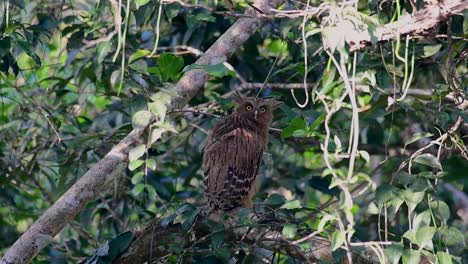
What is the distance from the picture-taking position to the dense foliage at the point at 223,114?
446cm

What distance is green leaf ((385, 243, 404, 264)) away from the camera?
13.5ft

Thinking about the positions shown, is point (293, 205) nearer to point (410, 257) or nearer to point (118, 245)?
point (410, 257)

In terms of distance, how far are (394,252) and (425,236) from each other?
156mm

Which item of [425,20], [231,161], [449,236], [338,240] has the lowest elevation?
[231,161]

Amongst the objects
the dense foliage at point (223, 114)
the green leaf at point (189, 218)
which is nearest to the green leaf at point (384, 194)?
the dense foliage at point (223, 114)

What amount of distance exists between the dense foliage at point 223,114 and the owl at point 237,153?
0.53ft

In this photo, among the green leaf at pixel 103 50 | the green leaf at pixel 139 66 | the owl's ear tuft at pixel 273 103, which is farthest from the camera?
the owl's ear tuft at pixel 273 103

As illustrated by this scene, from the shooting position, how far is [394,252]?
4.12 metres

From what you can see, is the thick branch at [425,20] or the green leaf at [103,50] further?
the green leaf at [103,50]

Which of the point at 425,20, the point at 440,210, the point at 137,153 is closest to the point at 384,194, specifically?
the point at 440,210

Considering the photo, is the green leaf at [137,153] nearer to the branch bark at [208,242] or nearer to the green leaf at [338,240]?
the branch bark at [208,242]

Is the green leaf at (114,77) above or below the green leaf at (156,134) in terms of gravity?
above

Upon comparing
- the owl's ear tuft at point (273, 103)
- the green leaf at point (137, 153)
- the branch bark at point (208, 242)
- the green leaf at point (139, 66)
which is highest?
the green leaf at point (139, 66)

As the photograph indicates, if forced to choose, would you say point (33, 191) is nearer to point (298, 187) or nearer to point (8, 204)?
point (8, 204)
